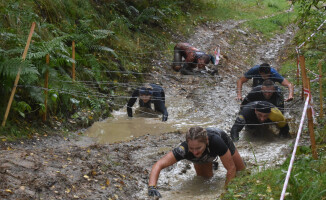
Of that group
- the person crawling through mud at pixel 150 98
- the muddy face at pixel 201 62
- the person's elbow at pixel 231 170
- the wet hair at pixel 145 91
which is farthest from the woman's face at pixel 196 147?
the muddy face at pixel 201 62

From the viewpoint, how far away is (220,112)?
409 inches

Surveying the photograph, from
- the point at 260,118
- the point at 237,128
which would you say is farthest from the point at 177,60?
the point at 260,118

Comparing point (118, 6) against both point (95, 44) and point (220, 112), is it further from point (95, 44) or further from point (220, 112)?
point (220, 112)

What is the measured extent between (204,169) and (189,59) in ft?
25.7

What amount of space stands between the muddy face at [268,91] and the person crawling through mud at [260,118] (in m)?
0.60

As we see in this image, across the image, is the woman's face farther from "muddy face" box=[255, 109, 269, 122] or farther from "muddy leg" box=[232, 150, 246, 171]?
"muddy face" box=[255, 109, 269, 122]

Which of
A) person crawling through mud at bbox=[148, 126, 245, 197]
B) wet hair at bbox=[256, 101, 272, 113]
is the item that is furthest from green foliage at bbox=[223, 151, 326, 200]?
wet hair at bbox=[256, 101, 272, 113]

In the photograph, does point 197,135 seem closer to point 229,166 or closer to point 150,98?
point 229,166

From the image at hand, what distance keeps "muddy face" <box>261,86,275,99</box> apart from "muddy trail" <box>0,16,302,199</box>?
733 millimetres

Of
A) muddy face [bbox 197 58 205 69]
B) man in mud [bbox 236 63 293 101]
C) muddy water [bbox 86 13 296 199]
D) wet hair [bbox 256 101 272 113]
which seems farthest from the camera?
muddy face [bbox 197 58 205 69]

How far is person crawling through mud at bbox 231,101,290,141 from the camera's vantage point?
7.61 meters

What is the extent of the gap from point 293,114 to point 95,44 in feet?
17.9

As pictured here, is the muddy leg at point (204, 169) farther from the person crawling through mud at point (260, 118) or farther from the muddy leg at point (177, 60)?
the muddy leg at point (177, 60)

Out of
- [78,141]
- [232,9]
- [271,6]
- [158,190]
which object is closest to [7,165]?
[158,190]
